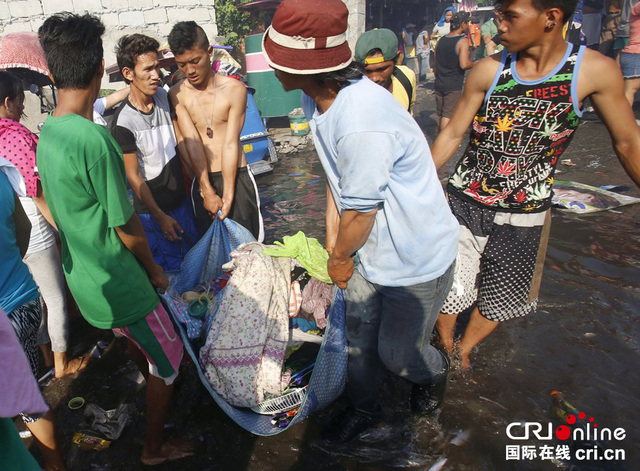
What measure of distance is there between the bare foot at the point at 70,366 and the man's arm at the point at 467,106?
2.97m

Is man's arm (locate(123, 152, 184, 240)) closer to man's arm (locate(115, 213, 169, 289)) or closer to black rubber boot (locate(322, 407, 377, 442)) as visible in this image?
man's arm (locate(115, 213, 169, 289))

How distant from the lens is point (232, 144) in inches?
139

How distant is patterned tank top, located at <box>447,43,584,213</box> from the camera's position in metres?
2.19

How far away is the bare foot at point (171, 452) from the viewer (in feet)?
7.90

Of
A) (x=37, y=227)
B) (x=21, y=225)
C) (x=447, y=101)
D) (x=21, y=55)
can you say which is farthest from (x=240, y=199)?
(x=447, y=101)

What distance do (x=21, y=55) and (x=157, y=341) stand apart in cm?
400

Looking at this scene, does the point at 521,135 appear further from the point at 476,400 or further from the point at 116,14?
the point at 116,14

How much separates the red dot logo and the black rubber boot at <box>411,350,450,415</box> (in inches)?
25.7

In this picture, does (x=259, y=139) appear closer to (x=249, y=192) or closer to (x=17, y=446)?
(x=249, y=192)

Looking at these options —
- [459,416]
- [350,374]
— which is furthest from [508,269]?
[350,374]

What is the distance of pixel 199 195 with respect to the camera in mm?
3725

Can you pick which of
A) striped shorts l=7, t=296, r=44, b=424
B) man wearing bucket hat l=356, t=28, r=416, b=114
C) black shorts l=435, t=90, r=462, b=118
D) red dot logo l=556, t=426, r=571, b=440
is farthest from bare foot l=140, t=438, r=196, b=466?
black shorts l=435, t=90, r=462, b=118

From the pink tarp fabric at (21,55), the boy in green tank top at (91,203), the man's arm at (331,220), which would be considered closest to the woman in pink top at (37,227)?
the boy in green tank top at (91,203)

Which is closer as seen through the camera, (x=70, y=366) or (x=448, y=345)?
(x=448, y=345)
